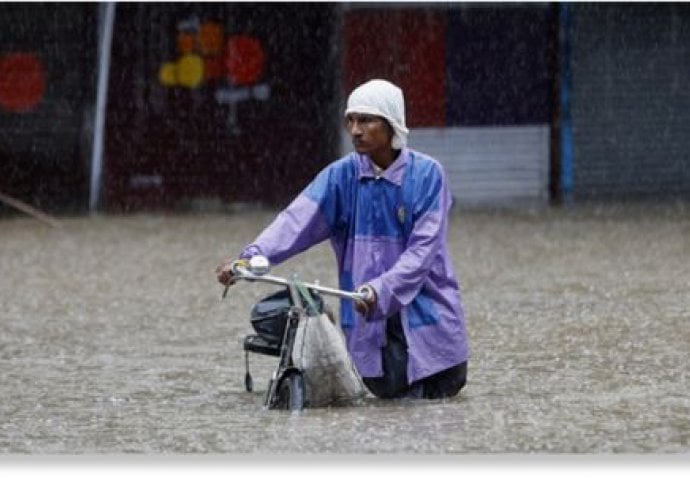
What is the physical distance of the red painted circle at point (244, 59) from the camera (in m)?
20.4

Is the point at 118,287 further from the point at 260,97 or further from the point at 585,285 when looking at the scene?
the point at 260,97

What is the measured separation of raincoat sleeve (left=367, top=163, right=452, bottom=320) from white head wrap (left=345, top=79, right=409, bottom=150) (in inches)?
10.9

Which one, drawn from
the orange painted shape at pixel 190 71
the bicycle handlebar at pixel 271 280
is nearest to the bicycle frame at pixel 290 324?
the bicycle handlebar at pixel 271 280

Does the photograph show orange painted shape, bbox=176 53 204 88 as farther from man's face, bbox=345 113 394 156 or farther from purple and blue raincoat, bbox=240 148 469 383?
man's face, bbox=345 113 394 156

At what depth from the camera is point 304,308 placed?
26.9 ft

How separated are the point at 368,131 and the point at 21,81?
12.3 meters

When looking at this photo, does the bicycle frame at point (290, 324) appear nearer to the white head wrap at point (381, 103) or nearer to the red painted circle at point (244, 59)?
the white head wrap at point (381, 103)

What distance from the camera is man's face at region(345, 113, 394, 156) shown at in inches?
325

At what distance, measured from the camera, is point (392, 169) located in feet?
27.6

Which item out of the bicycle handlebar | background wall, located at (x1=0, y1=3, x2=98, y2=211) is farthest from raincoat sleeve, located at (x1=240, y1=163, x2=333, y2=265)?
background wall, located at (x1=0, y1=3, x2=98, y2=211)

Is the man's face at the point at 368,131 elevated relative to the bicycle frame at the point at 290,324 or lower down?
elevated

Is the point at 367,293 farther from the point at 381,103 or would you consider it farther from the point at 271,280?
the point at 381,103

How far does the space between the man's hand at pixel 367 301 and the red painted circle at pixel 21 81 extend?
12.5 m

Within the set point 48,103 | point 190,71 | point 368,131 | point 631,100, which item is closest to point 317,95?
point 190,71
